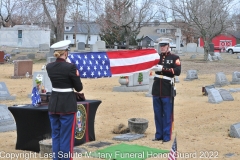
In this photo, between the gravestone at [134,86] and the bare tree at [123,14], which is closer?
the gravestone at [134,86]

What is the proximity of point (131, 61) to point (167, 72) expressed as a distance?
3.25 feet

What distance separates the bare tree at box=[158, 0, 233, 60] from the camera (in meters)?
36.0

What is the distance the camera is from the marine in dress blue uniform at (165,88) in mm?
8758

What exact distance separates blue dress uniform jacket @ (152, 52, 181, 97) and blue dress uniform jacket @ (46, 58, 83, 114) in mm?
2605

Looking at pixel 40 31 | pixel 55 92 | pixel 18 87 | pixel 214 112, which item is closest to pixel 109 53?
pixel 55 92

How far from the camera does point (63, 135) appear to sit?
6605 mm

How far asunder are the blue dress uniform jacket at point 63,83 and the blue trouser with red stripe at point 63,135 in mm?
122

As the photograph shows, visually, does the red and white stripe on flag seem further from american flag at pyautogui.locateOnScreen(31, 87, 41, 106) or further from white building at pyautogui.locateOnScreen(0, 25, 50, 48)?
white building at pyautogui.locateOnScreen(0, 25, 50, 48)

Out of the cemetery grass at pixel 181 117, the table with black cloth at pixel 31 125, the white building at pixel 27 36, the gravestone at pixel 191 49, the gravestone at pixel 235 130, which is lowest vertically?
the cemetery grass at pixel 181 117

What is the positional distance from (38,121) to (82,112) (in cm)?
85

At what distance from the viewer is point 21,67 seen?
2238cm

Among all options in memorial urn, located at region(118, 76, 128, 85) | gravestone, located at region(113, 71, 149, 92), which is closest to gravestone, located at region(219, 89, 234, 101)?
gravestone, located at region(113, 71, 149, 92)

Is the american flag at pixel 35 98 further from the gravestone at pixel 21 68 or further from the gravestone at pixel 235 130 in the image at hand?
the gravestone at pixel 21 68

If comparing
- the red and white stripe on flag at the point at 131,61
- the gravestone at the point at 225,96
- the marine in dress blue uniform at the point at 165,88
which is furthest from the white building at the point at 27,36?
the marine in dress blue uniform at the point at 165,88
